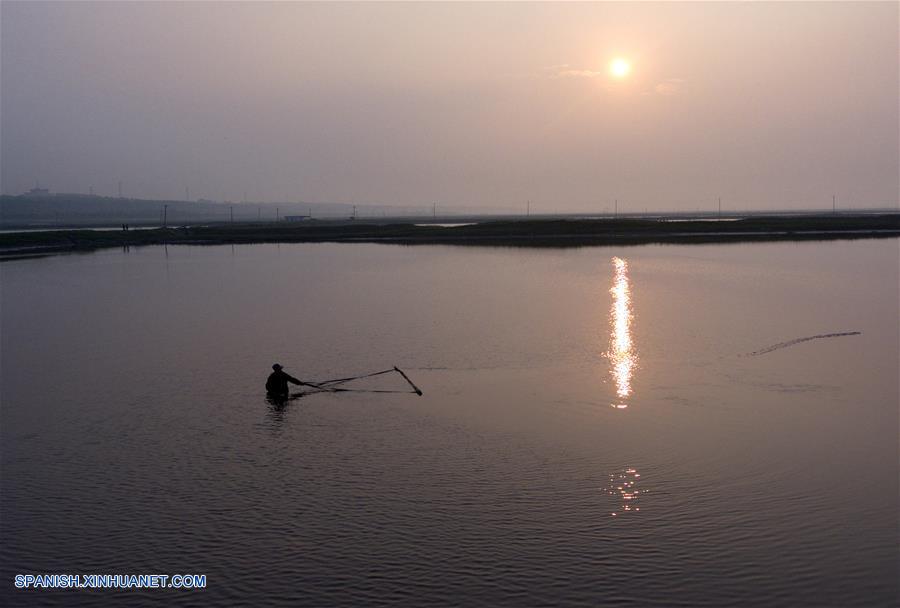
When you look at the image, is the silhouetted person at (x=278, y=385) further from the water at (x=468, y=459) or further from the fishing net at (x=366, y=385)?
the water at (x=468, y=459)

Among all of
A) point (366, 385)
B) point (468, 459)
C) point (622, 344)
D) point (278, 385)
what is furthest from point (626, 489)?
point (622, 344)

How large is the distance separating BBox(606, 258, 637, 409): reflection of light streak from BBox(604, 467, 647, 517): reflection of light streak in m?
4.78

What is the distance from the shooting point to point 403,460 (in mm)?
16047

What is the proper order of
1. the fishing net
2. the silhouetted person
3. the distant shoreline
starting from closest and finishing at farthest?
1. the silhouetted person
2. the fishing net
3. the distant shoreline

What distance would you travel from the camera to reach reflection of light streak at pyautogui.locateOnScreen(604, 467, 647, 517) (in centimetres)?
1339

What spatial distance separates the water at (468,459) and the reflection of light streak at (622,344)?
7.3 inches

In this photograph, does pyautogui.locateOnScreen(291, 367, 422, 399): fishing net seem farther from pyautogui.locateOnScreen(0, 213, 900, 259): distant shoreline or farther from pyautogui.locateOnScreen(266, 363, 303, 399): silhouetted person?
pyautogui.locateOnScreen(0, 213, 900, 259): distant shoreline

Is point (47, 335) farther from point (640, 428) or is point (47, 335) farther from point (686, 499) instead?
point (686, 499)

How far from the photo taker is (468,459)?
16000 mm

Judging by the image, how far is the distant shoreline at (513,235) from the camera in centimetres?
9675

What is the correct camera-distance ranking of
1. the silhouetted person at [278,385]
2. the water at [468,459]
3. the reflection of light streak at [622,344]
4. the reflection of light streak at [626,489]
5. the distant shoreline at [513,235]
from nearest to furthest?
the water at [468,459], the reflection of light streak at [626,489], the silhouetted person at [278,385], the reflection of light streak at [622,344], the distant shoreline at [513,235]

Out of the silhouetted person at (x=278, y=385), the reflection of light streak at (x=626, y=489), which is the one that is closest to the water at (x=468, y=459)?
the reflection of light streak at (x=626, y=489)

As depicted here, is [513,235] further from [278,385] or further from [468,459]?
[468,459]

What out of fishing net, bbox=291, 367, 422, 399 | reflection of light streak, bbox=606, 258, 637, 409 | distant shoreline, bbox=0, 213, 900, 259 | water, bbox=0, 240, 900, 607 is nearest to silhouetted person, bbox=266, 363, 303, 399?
fishing net, bbox=291, 367, 422, 399
